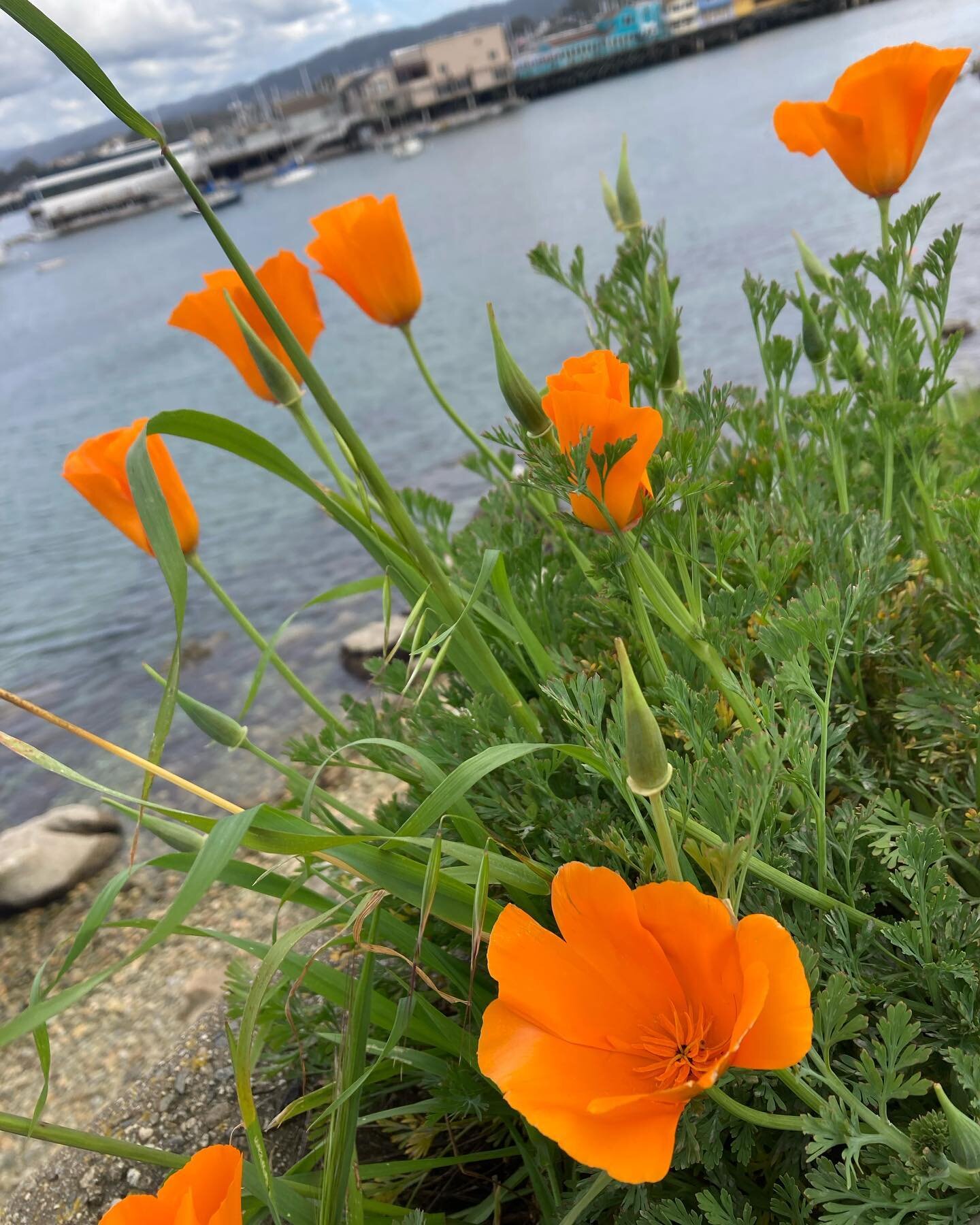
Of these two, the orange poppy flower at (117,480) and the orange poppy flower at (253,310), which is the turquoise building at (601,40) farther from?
the orange poppy flower at (117,480)

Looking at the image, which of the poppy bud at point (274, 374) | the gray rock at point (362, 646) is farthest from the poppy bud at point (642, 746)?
the gray rock at point (362, 646)

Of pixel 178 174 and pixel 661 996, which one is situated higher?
pixel 178 174

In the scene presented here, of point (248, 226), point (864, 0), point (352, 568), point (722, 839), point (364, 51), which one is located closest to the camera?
point (722, 839)

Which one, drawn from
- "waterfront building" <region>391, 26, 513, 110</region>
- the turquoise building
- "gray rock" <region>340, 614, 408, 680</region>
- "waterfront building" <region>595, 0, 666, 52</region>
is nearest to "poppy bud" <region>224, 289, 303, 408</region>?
"gray rock" <region>340, 614, 408, 680</region>

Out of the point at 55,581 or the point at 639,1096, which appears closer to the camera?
the point at 639,1096

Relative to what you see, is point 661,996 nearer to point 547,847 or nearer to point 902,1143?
point 902,1143

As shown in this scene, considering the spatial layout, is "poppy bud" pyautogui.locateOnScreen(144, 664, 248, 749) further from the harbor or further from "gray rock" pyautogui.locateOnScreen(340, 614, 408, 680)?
the harbor

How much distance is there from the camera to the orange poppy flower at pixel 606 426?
780mm

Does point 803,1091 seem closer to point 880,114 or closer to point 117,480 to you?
point 117,480

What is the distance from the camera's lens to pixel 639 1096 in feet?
1.86

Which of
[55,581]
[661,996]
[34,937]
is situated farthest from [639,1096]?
[55,581]

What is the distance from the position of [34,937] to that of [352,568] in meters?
3.23

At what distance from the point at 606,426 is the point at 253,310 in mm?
683

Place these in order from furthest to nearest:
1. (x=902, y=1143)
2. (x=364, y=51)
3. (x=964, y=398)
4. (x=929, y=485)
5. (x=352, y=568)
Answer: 1. (x=364, y=51)
2. (x=352, y=568)
3. (x=964, y=398)
4. (x=929, y=485)
5. (x=902, y=1143)
